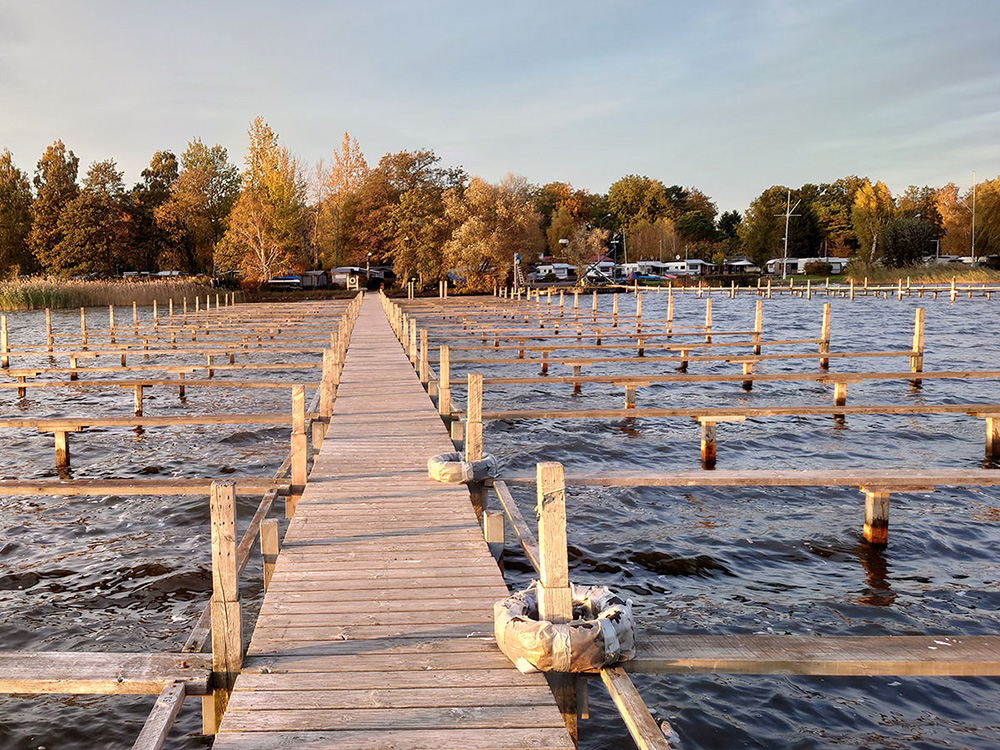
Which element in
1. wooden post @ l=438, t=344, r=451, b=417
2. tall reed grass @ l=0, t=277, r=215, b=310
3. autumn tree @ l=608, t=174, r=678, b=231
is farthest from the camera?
autumn tree @ l=608, t=174, r=678, b=231

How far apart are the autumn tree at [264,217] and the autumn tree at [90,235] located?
340 inches

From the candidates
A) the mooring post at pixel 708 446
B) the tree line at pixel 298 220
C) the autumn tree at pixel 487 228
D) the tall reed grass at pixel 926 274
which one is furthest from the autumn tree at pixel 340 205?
the mooring post at pixel 708 446

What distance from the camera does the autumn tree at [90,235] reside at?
61.8 meters

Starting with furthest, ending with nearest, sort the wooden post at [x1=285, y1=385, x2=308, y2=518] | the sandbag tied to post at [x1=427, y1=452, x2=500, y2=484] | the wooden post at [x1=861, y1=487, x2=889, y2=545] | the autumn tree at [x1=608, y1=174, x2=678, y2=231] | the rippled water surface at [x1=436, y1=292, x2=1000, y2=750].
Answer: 1. the autumn tree at [x1=608, y1=174, x2=678, y2=231]
2. the wooden post at [x1=861, y1=487, x2=889, y2=545]
3. the sandbag tied to post at [x1=427, y1=452, x2=500, y2=484]
4. the wooden post at [x1=285, y1=385, x2=308, y2=518]
5. the rippled water surface at [x1=436, y1=292, x2=1000, y2=750]

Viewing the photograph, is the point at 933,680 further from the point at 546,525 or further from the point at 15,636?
the point at 15,636

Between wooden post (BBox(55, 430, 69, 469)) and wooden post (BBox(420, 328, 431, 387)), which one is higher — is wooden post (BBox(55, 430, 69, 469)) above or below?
below

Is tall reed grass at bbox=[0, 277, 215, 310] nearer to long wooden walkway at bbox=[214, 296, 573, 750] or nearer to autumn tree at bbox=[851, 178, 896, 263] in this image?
long wooden walkway at bbox=[214, 296, 573, 750]

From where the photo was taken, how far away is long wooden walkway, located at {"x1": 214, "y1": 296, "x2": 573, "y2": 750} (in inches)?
148

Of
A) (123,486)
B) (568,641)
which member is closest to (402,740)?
(568,641)

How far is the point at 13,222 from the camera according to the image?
219 ft

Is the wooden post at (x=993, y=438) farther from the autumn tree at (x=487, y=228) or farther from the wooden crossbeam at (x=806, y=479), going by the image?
the autumn tree at (x=487, y=228)

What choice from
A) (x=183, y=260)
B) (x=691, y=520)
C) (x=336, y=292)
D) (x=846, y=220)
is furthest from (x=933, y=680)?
(x=846, y=220)

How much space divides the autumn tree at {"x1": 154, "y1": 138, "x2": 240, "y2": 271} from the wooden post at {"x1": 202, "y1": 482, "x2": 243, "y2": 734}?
7147cm

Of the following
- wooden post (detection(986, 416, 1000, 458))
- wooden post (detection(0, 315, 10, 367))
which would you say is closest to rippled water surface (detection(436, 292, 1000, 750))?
wooden post (detection(986, 416, 1000, 458))
